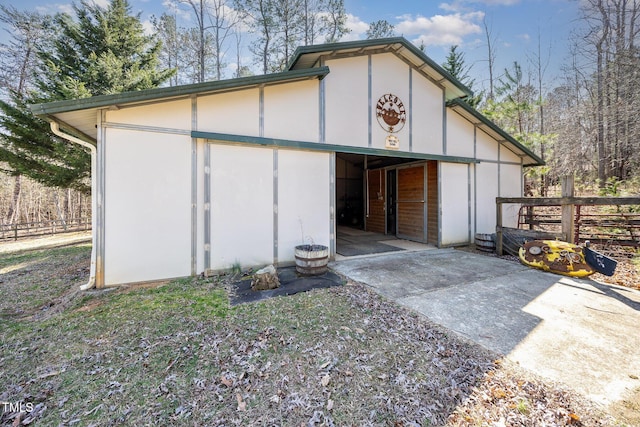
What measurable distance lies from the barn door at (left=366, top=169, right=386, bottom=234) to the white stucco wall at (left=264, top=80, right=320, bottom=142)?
191 inches

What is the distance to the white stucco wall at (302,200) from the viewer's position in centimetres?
532

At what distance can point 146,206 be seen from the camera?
433 centimetres

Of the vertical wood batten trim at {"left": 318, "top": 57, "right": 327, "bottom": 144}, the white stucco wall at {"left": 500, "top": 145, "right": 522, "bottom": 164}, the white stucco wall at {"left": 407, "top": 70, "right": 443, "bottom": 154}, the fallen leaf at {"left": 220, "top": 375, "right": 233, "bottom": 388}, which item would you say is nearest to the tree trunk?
the vertical wood batten trim at {"left": 318, "top": 57, "right": 327, "bottom": 144}

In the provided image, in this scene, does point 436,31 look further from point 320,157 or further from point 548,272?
point 548,272

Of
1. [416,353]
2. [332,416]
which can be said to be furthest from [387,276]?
[332,416]

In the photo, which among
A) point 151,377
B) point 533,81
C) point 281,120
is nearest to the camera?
point 151,377

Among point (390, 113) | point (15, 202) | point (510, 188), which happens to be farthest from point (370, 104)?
point (15, 202)

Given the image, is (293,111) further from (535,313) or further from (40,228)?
(40,228)

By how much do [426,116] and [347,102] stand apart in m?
2.33

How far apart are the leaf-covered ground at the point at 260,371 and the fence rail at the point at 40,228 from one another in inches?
479

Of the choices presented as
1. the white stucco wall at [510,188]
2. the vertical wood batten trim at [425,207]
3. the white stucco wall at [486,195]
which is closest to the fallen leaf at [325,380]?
the vertical wood batten trim at [425,207]

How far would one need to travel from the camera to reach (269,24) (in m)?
13.0

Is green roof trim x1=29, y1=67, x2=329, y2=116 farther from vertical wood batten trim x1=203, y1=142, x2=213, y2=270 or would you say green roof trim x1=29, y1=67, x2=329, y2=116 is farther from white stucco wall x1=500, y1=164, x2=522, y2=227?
white stucco wall x1=500, y1=164, x2=522, y2=227

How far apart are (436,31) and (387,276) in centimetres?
1350
